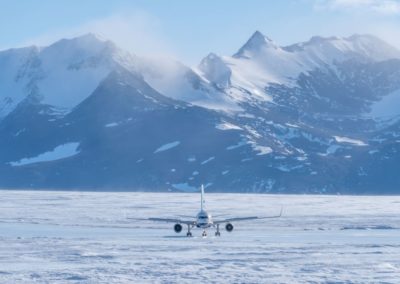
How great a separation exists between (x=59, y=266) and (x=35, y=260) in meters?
4.39

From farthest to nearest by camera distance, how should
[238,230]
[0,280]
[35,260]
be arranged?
[238,230] < [35,260] < [0,280]

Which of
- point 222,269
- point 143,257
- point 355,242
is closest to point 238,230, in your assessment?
point 355,242

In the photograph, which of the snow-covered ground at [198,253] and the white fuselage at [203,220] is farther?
the white fuselage at [203,220]

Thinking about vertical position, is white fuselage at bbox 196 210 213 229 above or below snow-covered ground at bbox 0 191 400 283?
above

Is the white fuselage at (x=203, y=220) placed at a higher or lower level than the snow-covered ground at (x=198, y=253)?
higher

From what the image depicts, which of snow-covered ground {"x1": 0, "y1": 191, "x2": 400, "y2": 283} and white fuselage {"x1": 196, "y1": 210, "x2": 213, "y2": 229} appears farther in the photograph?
white fuselage {"x1": 196, "y1": 210, "x2": 213, "y2": 229}

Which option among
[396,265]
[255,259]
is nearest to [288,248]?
[255,259]

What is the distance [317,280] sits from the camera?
52.8 m

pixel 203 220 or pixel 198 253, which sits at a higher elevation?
pixel 203 220

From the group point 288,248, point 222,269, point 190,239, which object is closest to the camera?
point 222,269

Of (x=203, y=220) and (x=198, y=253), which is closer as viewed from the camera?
(x=198, y=253)

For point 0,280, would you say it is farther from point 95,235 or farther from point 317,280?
point 95,235

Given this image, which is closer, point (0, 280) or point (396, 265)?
point (0, 280)

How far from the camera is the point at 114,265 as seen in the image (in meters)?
60.0
